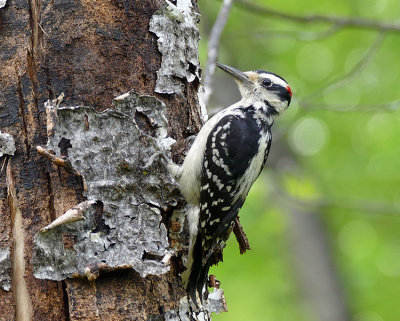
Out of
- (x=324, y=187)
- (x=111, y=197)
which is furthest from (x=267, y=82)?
(x=324, y=187)

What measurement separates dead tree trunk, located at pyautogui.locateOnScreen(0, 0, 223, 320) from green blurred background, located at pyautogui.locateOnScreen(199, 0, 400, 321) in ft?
21.4

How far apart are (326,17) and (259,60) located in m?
5.55

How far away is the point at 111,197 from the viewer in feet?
9.25

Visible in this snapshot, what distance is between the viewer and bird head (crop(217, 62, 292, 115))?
4.58m

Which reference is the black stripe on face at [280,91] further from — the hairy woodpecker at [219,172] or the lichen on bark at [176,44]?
the lichen on bark at [176,44]

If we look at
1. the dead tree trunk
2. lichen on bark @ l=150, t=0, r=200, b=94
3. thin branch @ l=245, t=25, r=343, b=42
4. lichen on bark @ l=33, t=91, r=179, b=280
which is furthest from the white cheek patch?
lichen on bark @ l=33, t=91, r=179, b=280

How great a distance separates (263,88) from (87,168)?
216 centimetres

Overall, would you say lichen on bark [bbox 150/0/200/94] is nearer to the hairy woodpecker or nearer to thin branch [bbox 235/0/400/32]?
the hairy woodpecker

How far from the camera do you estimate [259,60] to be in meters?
11.1

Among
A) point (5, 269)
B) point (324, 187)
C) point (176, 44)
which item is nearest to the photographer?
point (5, 269)

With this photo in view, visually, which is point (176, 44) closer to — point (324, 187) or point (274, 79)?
point (274, 79)

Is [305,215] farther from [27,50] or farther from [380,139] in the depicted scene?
[27,50]

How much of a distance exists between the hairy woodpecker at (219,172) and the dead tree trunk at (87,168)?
18cm

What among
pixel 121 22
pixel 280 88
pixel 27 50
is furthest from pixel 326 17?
pixel 27 50
